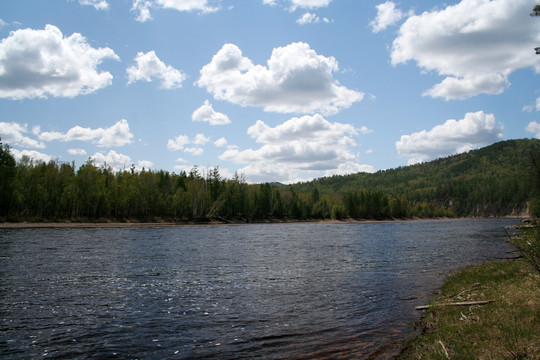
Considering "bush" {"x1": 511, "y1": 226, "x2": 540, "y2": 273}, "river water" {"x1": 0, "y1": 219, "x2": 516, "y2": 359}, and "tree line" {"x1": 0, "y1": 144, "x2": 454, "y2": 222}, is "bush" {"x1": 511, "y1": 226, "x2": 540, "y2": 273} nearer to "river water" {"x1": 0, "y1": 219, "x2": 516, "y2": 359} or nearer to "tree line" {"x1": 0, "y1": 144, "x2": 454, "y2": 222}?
"river water" {"x1": 0, "y1": 219, "x2": 516, "y2": 359}

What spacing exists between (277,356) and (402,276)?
59.0 feet

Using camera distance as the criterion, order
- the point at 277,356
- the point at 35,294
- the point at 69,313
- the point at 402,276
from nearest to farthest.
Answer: the point at 277,356 < the point at 69,313 < the point at 35,294 < the point at 402,276

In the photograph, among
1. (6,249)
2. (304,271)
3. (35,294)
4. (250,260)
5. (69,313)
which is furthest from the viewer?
(6,249)

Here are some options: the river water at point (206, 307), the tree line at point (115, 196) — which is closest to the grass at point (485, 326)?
the river water at point (206, 307)

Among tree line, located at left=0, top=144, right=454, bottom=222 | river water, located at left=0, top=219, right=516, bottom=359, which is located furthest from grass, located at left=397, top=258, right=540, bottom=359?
tree line, located at left=0, top=144, right=454, bottom=222

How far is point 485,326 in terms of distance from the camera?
11.5 m

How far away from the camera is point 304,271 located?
1152 inches

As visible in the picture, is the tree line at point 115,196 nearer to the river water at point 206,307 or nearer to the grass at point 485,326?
the river water at point 206,307

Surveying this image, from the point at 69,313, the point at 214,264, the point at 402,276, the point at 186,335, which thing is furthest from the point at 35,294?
the point at 402,276

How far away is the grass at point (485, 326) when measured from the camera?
30.5 feet

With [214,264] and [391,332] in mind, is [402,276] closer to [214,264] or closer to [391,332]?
[391,332]

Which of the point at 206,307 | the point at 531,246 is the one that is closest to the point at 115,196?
the point at 206,307

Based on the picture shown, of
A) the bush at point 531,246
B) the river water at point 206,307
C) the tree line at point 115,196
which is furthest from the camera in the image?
the tree line at point 115,196

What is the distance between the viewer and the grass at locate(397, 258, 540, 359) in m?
9.29
